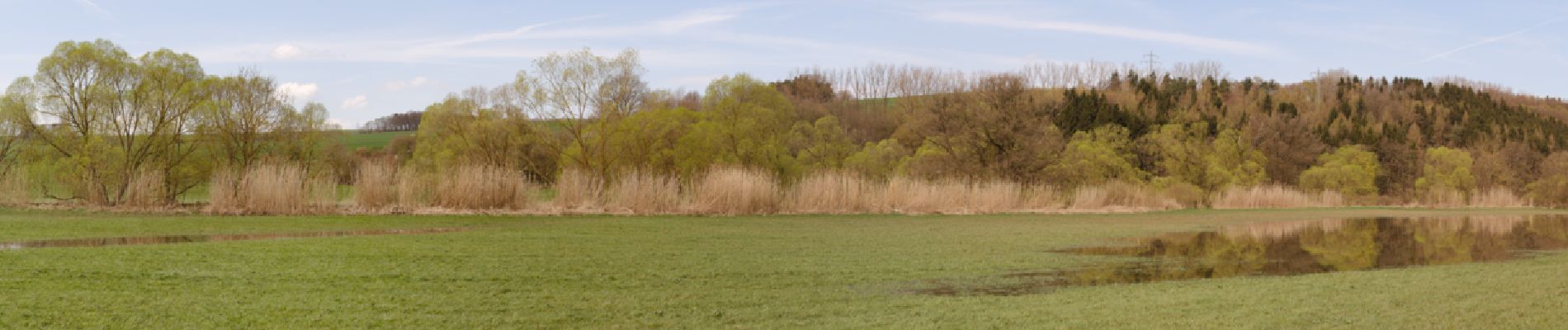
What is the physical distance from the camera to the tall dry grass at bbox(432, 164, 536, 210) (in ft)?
Answer: 61.9

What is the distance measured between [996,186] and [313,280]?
1778cm

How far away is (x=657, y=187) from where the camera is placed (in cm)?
1923

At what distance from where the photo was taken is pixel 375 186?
18656mm

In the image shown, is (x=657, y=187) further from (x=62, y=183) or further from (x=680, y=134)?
(x=680, y=134)

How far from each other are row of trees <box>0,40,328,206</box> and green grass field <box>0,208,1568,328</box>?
20.1 m

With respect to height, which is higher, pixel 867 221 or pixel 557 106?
pixel 557 106

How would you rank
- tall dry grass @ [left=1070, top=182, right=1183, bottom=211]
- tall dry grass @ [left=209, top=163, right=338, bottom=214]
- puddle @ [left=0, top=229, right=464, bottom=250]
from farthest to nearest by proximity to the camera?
tall dry grass @ [left=1070, top=182, right=1183, bottom=211]
tall dry grass @ [left=209, top=163, right=338, bottom=214]
puddle @ [left=0, top=229, right=464, bottom=250]

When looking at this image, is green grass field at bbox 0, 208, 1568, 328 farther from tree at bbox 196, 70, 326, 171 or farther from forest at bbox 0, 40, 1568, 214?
tree at bbox 196, 70, 326, 171

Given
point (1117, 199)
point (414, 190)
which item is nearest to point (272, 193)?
point (414, 190)

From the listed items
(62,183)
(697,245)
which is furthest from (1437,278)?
(62,183)

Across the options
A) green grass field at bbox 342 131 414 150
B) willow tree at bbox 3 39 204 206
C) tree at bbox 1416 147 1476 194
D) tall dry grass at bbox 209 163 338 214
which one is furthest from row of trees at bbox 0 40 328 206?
tree at bbox 1416 147 1476 194

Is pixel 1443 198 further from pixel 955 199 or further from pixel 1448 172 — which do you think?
pixel 955 199

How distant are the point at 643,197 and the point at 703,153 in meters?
28.0

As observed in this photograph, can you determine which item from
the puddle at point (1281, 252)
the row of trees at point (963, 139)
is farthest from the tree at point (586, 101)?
the puddle at point (1281, 252)
